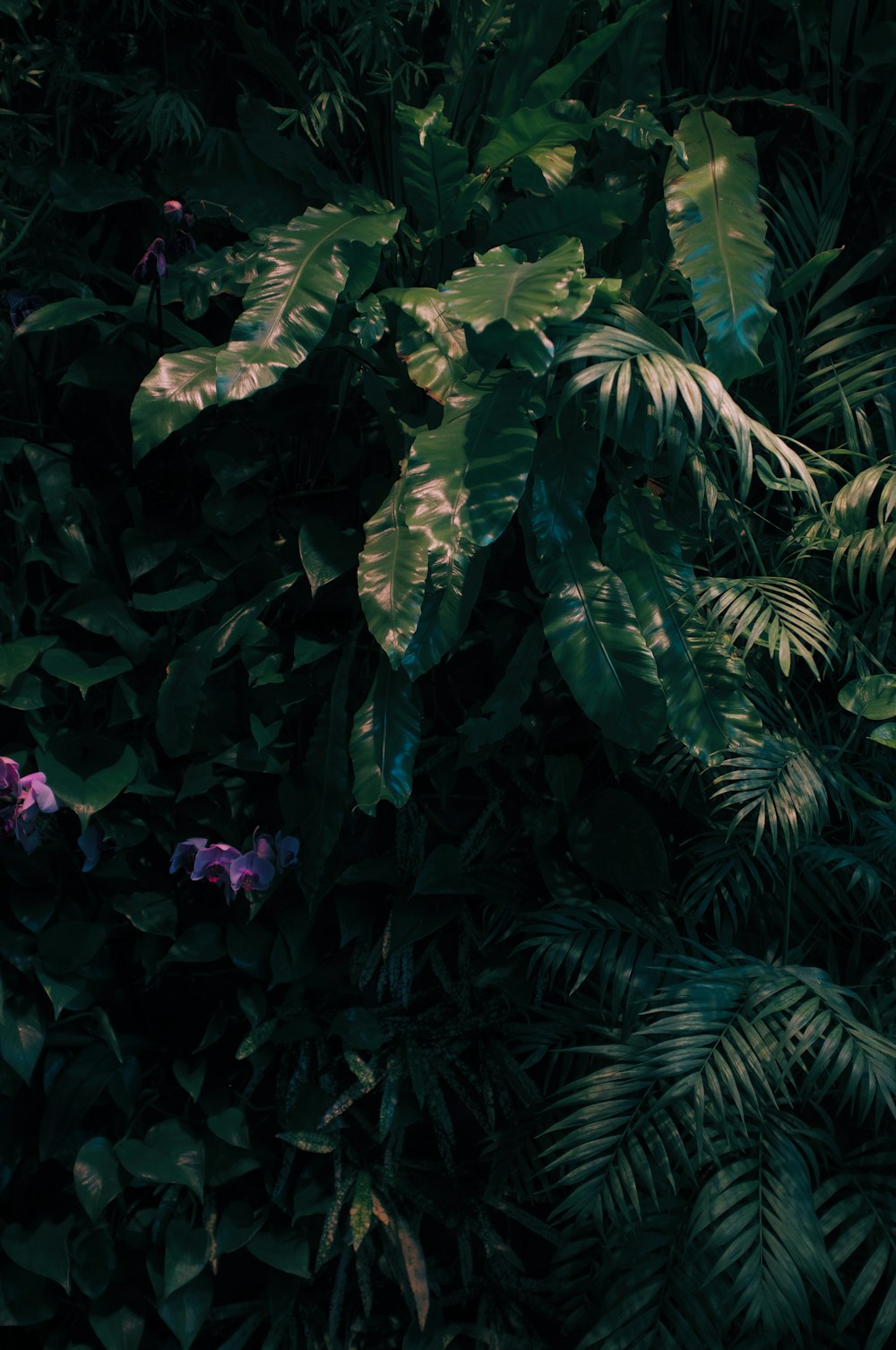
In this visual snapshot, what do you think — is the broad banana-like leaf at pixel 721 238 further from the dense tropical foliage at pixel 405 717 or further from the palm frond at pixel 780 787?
the palm frond at pixel 780 787

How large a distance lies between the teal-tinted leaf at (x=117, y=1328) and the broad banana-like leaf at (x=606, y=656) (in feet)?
4.24

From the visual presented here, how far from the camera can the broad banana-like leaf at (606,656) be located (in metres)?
1.63

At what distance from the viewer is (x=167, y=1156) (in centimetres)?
181

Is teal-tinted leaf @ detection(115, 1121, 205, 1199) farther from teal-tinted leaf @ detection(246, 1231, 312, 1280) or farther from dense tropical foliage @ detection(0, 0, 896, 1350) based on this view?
teal-tinted leaf @ detection(246, 1231, 312, 1280)

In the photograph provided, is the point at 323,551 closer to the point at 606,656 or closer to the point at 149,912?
the point at 606,656

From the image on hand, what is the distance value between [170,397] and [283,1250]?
1451mm

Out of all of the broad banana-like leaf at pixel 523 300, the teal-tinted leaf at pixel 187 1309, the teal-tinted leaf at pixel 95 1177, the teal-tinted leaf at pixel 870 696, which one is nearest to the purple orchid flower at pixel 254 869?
the teal-tinted leaf at pixel 95 1177

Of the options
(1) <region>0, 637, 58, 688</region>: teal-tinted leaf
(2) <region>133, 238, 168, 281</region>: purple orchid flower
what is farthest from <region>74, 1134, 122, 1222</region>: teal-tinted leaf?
(2) <region>133, 238, 168, 281</region>: purple orchid flower

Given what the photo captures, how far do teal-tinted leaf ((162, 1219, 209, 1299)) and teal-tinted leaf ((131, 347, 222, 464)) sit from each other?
130 cm

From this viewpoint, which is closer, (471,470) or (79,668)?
(471,470)

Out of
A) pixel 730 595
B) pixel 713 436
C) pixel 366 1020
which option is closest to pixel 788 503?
pixel 713 436

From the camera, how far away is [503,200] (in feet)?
7.08

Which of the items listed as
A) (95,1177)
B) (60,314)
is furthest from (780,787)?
(60,314)

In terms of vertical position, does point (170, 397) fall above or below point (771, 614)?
above
